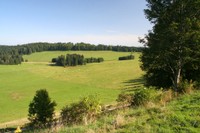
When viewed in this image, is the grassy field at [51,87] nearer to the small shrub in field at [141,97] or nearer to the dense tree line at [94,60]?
the small shrub in field at [141,97]

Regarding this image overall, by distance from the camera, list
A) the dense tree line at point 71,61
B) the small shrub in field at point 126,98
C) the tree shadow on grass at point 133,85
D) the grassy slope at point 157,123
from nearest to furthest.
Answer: the grassy slope at point 157,123 < the small shrub in field at point 126,98 < the tree shadow on grass at point 133,85 < the dense tree line at point 71,61

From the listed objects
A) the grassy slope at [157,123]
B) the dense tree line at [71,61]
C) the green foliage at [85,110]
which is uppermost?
the grassy slope at [157,123]

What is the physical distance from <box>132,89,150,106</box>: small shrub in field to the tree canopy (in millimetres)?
4688

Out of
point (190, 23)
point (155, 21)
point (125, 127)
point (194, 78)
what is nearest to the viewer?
point (125, 127)

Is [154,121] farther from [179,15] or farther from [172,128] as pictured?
[179,15]

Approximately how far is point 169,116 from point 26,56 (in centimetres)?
17806

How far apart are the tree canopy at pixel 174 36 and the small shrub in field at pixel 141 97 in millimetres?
4688

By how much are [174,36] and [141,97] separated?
21.7 ft

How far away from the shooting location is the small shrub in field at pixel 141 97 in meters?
11.9

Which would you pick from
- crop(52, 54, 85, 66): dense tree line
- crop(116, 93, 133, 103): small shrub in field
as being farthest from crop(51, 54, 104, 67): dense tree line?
A: crop(116, 93, 133, 103): small shrub in field

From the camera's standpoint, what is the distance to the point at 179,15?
17.2 metres

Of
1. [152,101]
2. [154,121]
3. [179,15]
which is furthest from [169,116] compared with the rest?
[179,15]

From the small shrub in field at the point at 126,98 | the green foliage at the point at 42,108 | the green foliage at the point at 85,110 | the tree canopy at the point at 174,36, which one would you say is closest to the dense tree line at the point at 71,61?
the green foliage at the point at 42,108

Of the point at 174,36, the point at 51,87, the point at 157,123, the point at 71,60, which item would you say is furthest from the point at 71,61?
the point at 157,123
